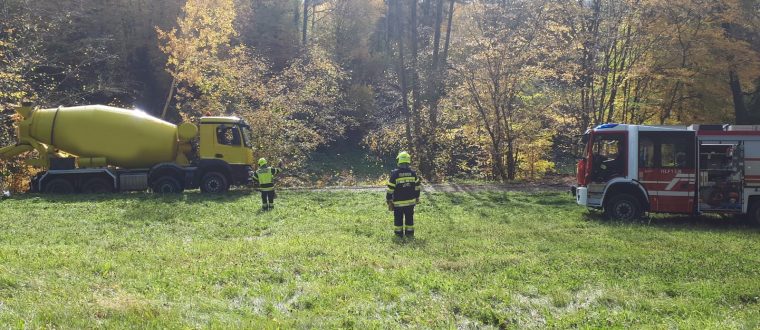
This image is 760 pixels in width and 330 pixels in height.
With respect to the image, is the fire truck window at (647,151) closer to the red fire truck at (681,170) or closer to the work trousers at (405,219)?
the red fire truck at (681,170)

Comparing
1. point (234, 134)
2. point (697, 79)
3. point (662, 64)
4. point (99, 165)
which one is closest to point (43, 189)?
point (99, 165)

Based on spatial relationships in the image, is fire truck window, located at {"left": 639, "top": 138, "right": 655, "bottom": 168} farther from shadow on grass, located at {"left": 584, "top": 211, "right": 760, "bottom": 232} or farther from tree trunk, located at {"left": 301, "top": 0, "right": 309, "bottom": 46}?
tree trunk, located at {"left": 301, "top": 0, "right": 309, "bottom": 46}

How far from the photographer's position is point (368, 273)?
25.3 feet

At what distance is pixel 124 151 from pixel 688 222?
61.5 feet

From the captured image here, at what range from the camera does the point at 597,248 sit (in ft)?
32.6

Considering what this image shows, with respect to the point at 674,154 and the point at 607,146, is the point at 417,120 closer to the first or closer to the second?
the point at 607,146

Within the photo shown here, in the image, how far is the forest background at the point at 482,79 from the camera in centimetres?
2303

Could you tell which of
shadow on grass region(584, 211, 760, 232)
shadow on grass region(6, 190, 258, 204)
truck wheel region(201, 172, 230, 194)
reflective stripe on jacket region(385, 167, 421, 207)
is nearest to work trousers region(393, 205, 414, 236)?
reflective stripe on jacket region(385, 167, 421, 207)

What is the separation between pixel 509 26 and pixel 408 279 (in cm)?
2070

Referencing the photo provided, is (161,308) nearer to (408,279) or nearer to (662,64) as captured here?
(408,279)

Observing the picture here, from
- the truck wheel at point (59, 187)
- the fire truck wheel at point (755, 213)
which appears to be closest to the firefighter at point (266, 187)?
the truck wheel at point (59, 187)

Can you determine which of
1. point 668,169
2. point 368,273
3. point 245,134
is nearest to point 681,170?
point 668,169

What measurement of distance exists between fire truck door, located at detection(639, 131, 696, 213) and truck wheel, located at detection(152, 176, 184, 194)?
627 inches

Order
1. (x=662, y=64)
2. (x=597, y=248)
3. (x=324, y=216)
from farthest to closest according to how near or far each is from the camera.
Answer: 1. (x=662, y=64)
2. (x=324, y=216)
3. (x=597, y=248)
